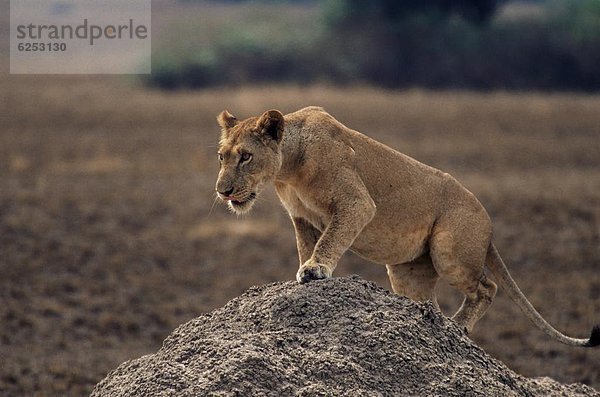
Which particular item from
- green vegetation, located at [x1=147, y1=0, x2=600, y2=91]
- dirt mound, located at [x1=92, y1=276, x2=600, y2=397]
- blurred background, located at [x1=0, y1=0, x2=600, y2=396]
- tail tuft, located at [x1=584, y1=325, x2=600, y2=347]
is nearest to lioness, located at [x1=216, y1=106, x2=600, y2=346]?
tail tuft, located at [x1=584, y1=325, x2=600, y2=347]

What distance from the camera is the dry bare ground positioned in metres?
11.9

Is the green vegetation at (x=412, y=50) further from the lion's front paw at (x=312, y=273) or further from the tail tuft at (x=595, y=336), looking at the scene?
the lion's front paw at (x=312, y=273)

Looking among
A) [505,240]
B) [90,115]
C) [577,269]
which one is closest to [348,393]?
[577,269]

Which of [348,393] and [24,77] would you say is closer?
[348,393]

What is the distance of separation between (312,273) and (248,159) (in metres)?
0.76

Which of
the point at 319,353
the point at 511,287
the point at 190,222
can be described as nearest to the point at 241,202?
the point at 319,353

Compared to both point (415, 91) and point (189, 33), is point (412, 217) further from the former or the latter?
point (189, 33)

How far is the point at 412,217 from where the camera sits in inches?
276

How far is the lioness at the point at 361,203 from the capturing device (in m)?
6.37

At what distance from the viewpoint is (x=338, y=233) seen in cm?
643

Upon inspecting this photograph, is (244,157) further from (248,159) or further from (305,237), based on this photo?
(305,237)

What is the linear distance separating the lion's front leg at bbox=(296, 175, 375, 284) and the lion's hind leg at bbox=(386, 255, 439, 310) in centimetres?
81

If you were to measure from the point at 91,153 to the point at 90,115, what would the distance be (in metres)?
6.26

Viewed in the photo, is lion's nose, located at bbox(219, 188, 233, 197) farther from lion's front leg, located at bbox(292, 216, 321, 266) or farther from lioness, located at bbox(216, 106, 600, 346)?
lion's front leg, located at bbox(292, 216, 321, 266)
